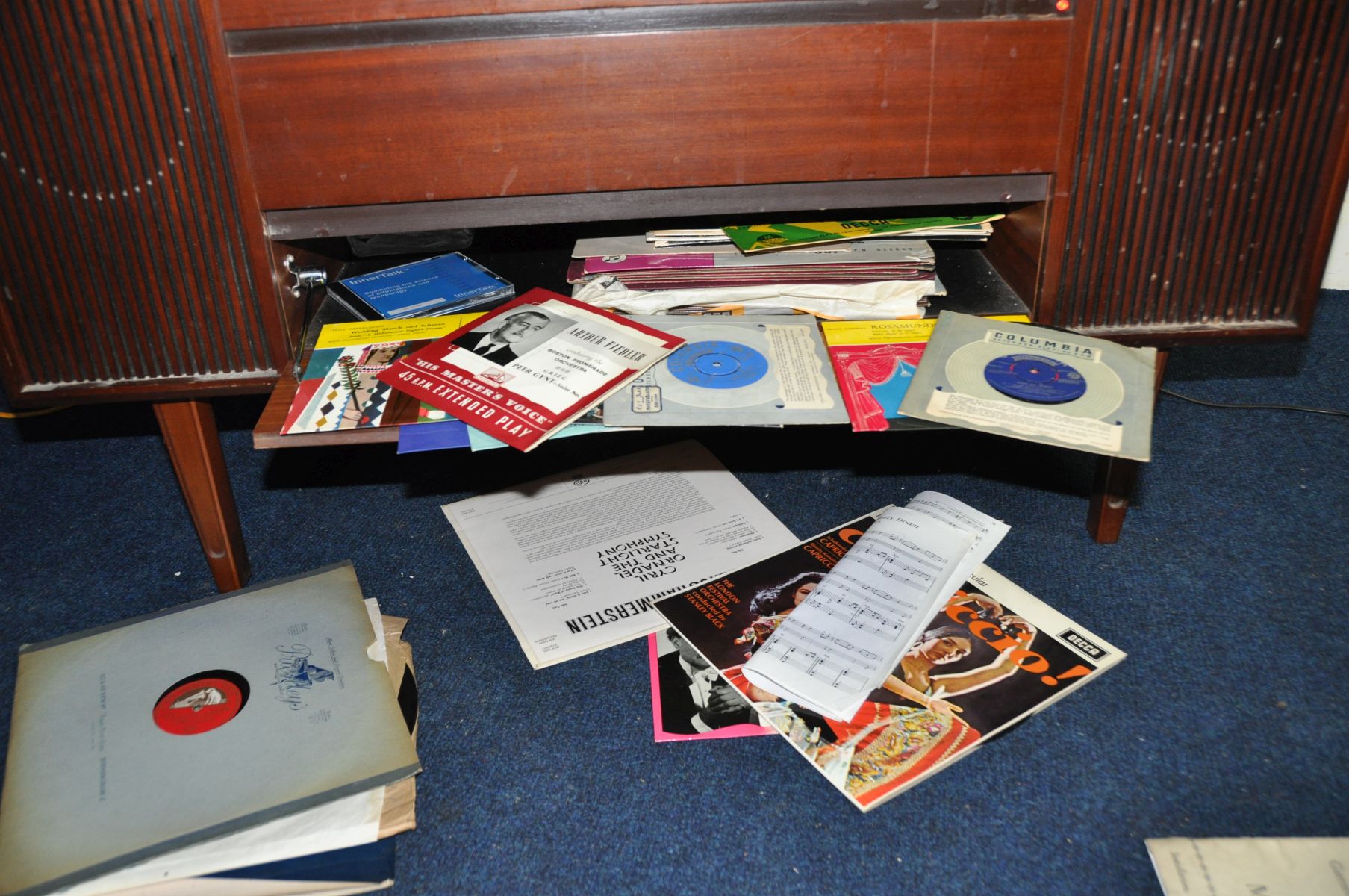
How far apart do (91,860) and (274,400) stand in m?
0.40

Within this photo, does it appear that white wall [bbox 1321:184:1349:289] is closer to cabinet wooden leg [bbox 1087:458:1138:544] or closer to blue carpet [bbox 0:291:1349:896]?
blue carpet [bbox 0:291:1349:896]

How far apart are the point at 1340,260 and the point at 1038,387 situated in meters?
1.07

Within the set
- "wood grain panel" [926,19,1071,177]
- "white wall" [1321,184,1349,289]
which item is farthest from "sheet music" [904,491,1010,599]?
"white wall" [1321,184,1349,289]

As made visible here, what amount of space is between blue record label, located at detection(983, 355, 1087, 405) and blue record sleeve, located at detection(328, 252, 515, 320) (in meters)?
0.49

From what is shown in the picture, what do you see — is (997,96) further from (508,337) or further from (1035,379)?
(508,337)

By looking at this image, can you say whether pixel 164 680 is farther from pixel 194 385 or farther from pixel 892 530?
pixel 892 530

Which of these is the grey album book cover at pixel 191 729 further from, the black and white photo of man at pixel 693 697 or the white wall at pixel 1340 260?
the white wall at pixel 1340 260

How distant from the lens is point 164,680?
0.98 metres

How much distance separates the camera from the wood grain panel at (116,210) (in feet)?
2.81

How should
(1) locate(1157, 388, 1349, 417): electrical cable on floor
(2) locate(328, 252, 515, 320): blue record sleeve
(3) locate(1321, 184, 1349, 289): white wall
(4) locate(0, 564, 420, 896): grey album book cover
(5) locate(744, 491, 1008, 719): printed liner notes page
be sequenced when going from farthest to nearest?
(3) locate(1321, 184, 1349, 289): white wall → (1) locate(1157, 388, 1349, 417): electrical cable on floor → (2) locate(328, 252, 515, 320): blue record sleeve → (5) locate(744, 491, 1008, 719): printed liner notes page → (4) locate(0, 564, 420, 896): grey album book cover

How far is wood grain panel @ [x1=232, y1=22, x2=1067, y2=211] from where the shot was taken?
89cm

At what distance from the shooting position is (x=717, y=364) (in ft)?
3.12

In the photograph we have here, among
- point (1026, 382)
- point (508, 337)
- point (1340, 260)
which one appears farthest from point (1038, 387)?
point (1340, 260)

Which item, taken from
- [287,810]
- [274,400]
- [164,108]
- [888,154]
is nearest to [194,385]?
[274,400]
